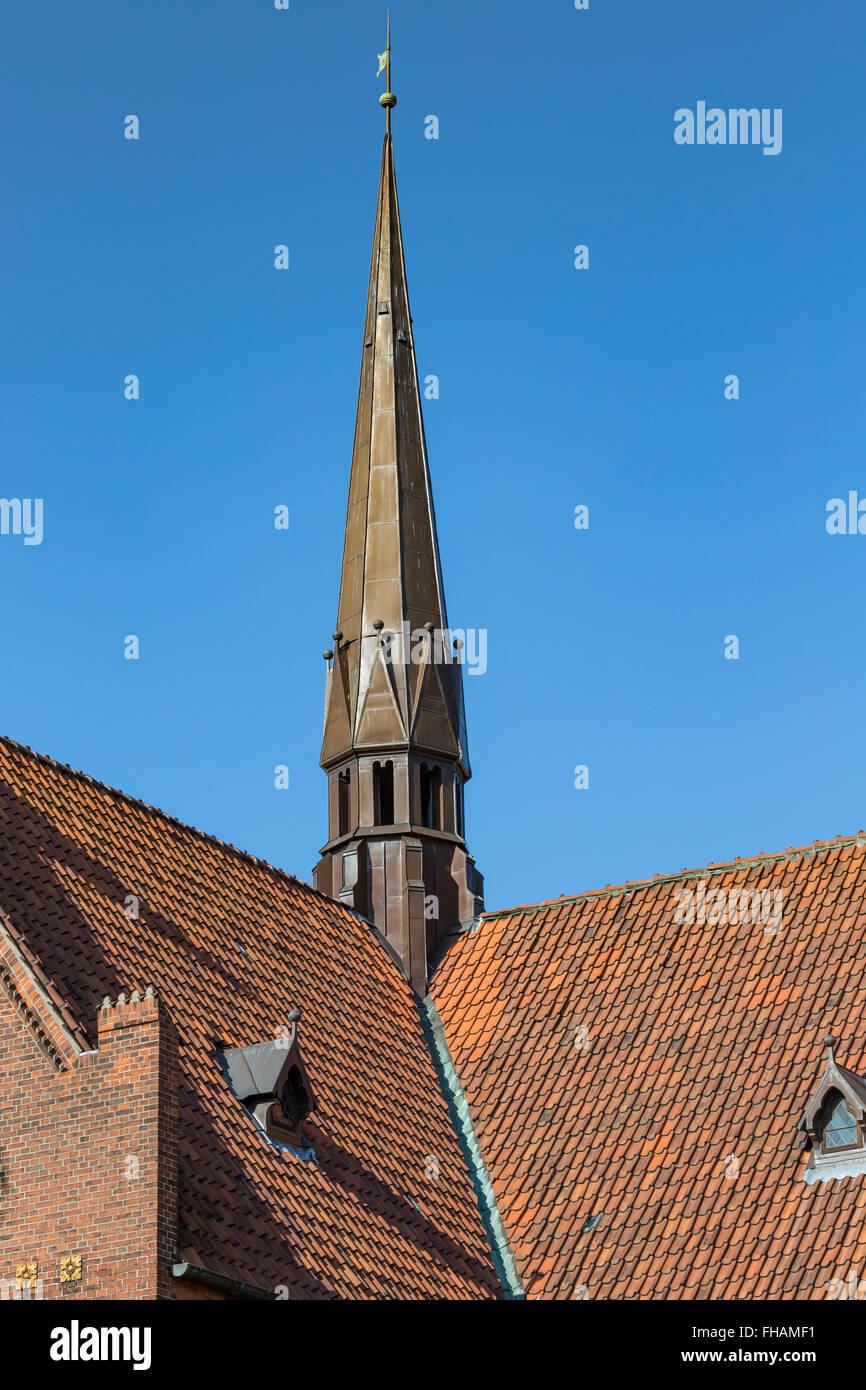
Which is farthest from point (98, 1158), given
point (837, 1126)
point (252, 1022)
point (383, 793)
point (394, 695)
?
point (394, 695)

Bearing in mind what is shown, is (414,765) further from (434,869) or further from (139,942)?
(139,942)

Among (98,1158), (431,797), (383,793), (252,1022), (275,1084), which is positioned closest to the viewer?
(98,1158)

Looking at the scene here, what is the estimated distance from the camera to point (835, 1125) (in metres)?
26.4

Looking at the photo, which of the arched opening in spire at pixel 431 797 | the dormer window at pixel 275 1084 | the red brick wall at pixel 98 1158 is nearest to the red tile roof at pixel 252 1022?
the dormer window at pixel 275 1084

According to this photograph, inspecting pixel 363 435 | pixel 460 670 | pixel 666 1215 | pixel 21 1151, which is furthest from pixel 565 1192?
pixel 363 435

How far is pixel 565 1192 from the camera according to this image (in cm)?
2814

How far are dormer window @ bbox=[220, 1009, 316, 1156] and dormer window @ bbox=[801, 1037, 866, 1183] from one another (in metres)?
5.97

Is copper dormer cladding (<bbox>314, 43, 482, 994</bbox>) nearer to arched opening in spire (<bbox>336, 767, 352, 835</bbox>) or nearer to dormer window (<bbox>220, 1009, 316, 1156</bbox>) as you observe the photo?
arched opening in spire (<bbox>336, 767, 352, 835</bbox>)

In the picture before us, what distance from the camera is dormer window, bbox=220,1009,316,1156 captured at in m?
25.3

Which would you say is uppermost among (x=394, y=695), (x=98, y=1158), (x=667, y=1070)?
(x=394, y=695)

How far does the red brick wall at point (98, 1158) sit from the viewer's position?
21.1 meters

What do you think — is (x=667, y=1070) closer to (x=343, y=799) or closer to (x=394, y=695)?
(x=343, y=799)

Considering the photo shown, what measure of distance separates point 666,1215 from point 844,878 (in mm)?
6211

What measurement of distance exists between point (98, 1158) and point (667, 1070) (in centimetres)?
996
